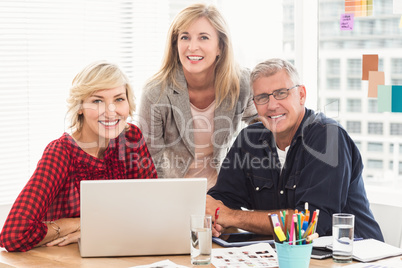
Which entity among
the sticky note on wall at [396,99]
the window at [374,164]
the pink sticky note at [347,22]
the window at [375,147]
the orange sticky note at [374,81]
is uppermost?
the pink sticky note at [347,22]

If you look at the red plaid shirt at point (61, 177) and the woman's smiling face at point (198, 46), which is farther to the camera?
the woman's smiling face at point (198, 46)

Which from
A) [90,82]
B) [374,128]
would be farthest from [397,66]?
[90,82]

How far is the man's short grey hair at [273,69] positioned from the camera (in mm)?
2234

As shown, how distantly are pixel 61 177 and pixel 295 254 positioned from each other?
3.00 ft

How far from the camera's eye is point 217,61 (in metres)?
2.80

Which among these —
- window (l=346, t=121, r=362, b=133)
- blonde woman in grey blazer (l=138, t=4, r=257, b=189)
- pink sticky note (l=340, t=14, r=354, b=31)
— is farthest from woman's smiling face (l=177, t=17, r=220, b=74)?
window (l=346, t=121, r=362, b=133)

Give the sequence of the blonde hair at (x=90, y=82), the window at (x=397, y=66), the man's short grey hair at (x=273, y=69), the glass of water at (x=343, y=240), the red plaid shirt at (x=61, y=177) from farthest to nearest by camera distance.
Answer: the window at (x=397, y=66) < the man's short grey hair at (x=273, y=69) < the blonde hair at (x=90, y=82) < the red plaid shirt at (x=61, y=177) < the glass of water at (x=343, y=240)

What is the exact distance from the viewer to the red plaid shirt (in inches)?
68.5

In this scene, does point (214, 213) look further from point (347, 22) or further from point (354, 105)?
point (354, 105)

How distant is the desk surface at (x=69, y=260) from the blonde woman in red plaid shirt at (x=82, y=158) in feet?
0.19

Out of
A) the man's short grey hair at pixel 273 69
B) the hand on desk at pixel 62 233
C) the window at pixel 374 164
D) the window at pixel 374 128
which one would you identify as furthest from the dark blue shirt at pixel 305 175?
the window at pixel 374 164

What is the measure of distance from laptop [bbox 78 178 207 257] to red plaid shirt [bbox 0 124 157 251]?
0.21m

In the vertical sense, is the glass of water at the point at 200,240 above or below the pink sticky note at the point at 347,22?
below

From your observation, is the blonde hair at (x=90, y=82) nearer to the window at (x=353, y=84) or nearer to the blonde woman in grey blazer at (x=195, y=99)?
the blonde woman in grey blazer at (x=195, y=99)
